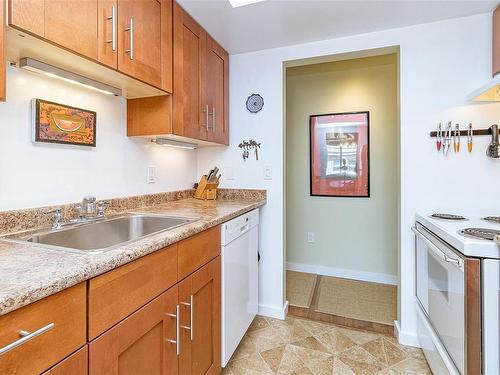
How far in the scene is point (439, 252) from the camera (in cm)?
134

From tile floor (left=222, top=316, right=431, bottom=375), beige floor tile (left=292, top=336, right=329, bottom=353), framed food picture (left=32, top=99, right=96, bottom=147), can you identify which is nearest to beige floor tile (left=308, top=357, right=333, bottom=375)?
tile floor (left=222, top=316, right=431, bottom=375)

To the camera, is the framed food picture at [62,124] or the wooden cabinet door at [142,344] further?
the framed food picture at [62,124]

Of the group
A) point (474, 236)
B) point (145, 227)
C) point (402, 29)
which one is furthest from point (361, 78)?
point (145, 227)

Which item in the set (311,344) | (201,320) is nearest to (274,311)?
(311,344)

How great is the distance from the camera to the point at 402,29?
1874 mm

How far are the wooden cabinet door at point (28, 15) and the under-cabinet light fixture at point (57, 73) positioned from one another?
0.22m

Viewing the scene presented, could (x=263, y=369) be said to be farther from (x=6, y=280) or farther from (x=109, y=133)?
(x=109, y=133)

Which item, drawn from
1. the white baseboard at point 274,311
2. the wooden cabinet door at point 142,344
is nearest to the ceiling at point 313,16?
the wooden cabinet door at point 142,344

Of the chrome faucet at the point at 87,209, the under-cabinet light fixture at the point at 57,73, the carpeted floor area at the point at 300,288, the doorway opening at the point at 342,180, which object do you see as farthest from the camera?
the doorway opening at the point at 342,180

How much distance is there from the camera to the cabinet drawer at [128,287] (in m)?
0.75

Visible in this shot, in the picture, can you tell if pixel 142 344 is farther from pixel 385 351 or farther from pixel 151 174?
pixel 385 351

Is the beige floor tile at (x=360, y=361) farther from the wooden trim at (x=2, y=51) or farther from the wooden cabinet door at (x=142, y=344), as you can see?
the wooden trim at (x=2, y=51)

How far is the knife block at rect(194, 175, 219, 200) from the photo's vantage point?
2.21 metres

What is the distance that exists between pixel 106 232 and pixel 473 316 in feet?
5.57
